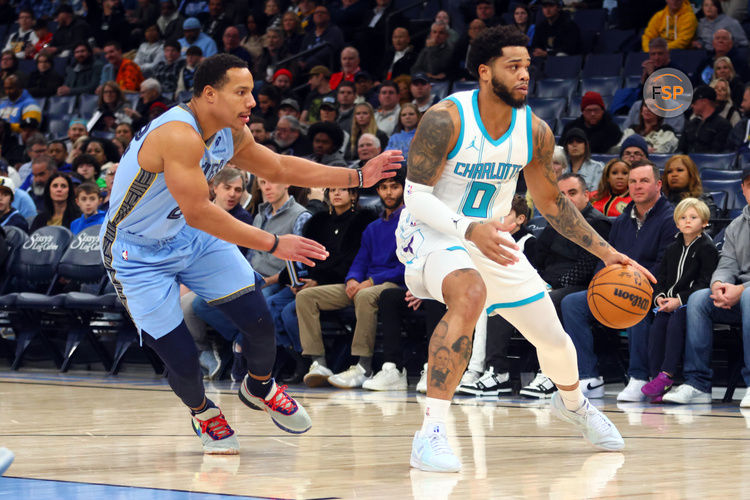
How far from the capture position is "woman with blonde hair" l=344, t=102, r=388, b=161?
10773 millimetres

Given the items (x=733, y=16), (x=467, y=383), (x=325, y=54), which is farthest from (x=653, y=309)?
(x=325, y=54)

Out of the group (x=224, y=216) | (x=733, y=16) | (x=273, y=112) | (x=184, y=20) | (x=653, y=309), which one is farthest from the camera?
(x=184, y=20)

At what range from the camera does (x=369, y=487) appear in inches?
144

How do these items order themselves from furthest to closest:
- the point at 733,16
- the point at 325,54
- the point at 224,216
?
the point at 325,54, the point at 733,16, the point at 224,216

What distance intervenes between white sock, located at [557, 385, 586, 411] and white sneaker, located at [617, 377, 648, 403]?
94.5 inches

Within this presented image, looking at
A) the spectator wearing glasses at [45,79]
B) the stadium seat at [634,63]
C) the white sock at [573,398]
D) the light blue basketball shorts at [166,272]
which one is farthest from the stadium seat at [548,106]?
the spectator wearing glasses at [45,79]

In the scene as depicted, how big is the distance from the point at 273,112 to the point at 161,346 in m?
8.27

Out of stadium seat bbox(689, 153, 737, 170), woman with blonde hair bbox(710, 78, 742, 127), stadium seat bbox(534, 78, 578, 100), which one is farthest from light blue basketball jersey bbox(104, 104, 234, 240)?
stadium seat bbox(534, 78, 578, 100)

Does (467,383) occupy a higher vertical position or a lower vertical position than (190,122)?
lower

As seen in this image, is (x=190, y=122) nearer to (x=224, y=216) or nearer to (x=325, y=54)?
(x=224, y=216)

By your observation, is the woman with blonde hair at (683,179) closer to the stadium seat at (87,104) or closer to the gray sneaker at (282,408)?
the gray sneaker at (282,408)

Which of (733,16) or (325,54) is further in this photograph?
(325,54)

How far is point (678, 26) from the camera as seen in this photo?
36.1 ft
